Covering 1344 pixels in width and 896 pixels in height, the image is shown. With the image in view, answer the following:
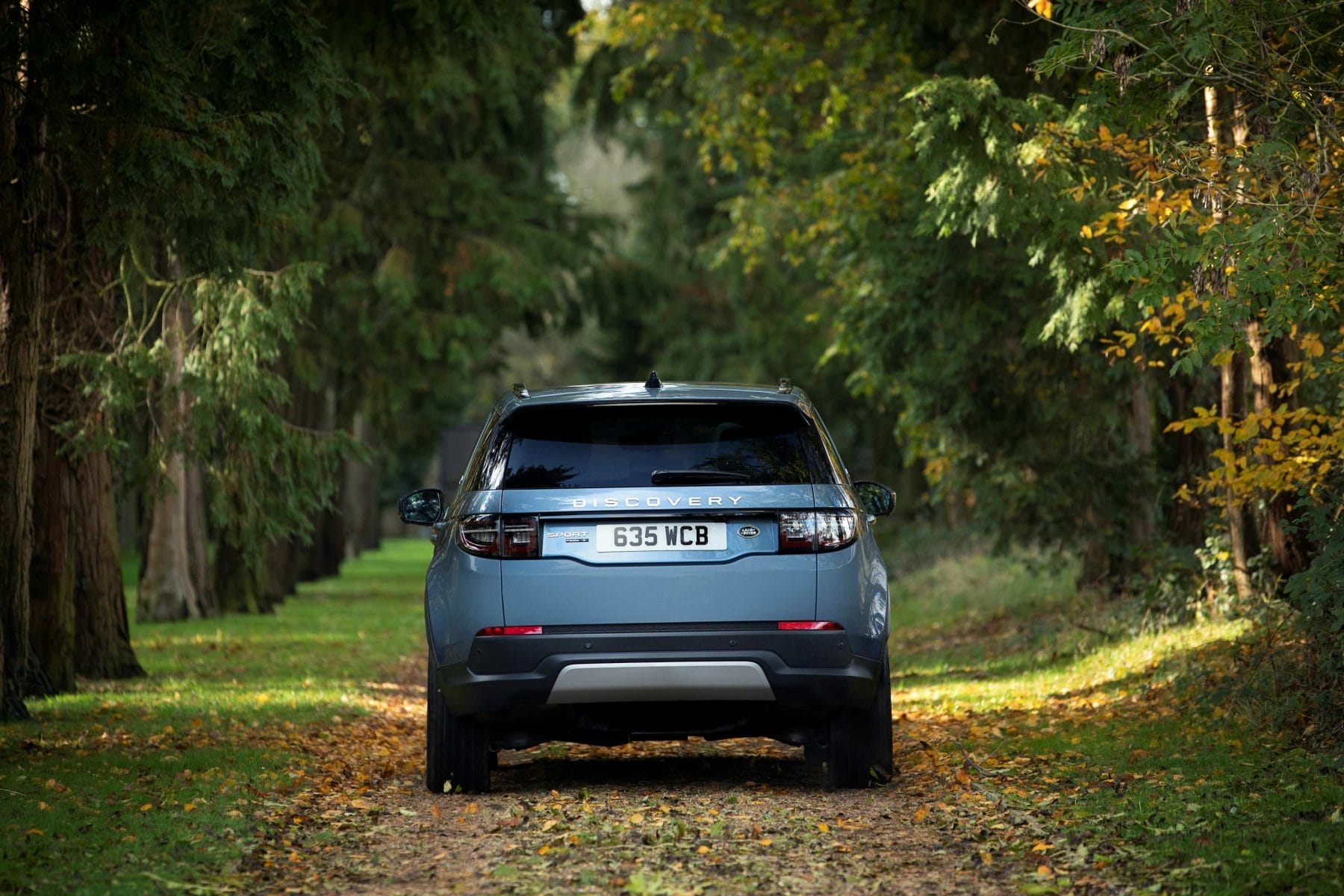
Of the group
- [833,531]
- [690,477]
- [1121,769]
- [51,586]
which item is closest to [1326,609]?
[1121,769]

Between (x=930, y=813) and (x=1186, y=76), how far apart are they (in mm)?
3745

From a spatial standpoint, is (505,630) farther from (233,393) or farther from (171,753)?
(233,393)

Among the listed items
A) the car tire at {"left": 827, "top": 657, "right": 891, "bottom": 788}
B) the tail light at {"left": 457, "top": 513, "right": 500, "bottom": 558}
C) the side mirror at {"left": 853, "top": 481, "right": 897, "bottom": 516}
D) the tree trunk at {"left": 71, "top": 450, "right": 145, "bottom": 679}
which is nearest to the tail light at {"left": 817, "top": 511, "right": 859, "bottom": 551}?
the car tire at {"left": 827, "top": 657, "right": 891, "bottom": 788}

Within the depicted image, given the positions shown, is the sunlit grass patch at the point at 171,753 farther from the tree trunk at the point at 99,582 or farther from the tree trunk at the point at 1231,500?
the tree trunk at the point at 1231,500

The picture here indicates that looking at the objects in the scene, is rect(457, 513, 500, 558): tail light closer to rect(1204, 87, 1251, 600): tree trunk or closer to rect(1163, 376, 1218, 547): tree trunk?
rect(1204, 87, 1251, 600): tree trunk

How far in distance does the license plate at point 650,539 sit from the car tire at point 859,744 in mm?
1199

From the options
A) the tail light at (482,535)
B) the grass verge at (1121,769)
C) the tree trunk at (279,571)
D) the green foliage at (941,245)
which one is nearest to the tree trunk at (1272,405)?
the grass verge at (1121,769)

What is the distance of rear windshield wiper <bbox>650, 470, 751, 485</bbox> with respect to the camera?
25.9ft

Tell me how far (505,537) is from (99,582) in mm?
8474

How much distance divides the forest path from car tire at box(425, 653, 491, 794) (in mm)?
93

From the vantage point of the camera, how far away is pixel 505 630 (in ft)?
25.6

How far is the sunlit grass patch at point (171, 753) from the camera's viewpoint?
683 cm

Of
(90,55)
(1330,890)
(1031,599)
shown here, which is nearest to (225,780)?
(90,55)

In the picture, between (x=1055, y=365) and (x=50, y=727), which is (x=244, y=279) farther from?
(x=1055, y=365)
